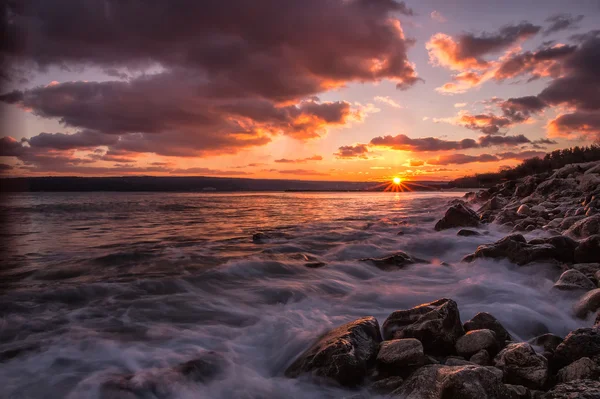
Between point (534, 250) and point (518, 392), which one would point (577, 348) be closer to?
point (518, 392)

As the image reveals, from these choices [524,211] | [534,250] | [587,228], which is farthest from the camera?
[524,211]

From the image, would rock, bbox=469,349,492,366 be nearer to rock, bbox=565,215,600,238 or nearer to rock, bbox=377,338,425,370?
rock, bbox=377,338,425,370

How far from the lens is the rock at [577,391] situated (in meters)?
2.38

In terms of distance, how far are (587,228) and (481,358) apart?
678cm

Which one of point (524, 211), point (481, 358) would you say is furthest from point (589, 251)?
point (524, 211)

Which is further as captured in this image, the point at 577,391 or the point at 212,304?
the point at 212,304

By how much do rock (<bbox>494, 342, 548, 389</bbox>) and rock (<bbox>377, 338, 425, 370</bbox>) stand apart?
71 cm

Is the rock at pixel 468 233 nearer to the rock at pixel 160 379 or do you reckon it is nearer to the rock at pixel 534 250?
the rock at pixel 534 250

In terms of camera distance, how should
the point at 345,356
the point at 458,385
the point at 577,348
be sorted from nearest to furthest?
the point at 458,385 → the point at 577,348 → the point at 345,356

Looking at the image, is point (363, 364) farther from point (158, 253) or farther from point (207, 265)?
point (158, 253)

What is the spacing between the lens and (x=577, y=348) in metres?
3.18

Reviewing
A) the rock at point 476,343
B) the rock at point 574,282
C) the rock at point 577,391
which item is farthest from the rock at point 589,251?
the rock at point 577,391

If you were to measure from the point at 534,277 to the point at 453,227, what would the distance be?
7888 mm

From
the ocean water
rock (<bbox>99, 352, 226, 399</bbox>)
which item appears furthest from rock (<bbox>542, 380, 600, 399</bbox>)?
rock (<bbox>99, 352, 226, 399</bbox>)
